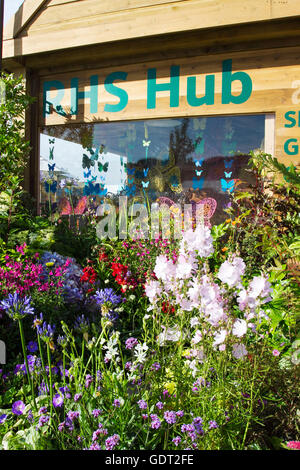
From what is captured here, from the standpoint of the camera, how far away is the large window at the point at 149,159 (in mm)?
4613

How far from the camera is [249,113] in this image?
4477 millimetres

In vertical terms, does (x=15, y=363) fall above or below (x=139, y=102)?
below

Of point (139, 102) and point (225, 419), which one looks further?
point (139, 102)

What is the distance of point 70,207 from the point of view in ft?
17.8

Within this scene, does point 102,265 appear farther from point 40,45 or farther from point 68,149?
point 40,45

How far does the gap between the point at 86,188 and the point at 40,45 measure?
80.7 inches

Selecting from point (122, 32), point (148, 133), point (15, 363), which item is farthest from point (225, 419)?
point (122, 32)

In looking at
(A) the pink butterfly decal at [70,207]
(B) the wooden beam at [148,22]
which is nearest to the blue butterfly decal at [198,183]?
(A) the pink butterfly decal at [70,207]

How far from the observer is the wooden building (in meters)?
4.27

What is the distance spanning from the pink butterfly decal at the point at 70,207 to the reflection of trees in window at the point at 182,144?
1486 mm

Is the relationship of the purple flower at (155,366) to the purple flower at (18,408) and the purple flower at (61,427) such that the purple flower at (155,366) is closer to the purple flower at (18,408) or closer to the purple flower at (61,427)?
the purple flower at (61,427)

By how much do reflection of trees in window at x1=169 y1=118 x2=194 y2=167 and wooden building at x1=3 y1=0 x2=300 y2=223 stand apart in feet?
0.04

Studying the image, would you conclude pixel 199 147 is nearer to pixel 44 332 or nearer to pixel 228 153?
pixel 228 153

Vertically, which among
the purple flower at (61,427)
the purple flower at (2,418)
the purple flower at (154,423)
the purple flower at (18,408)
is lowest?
the purple flower at (2,418)
